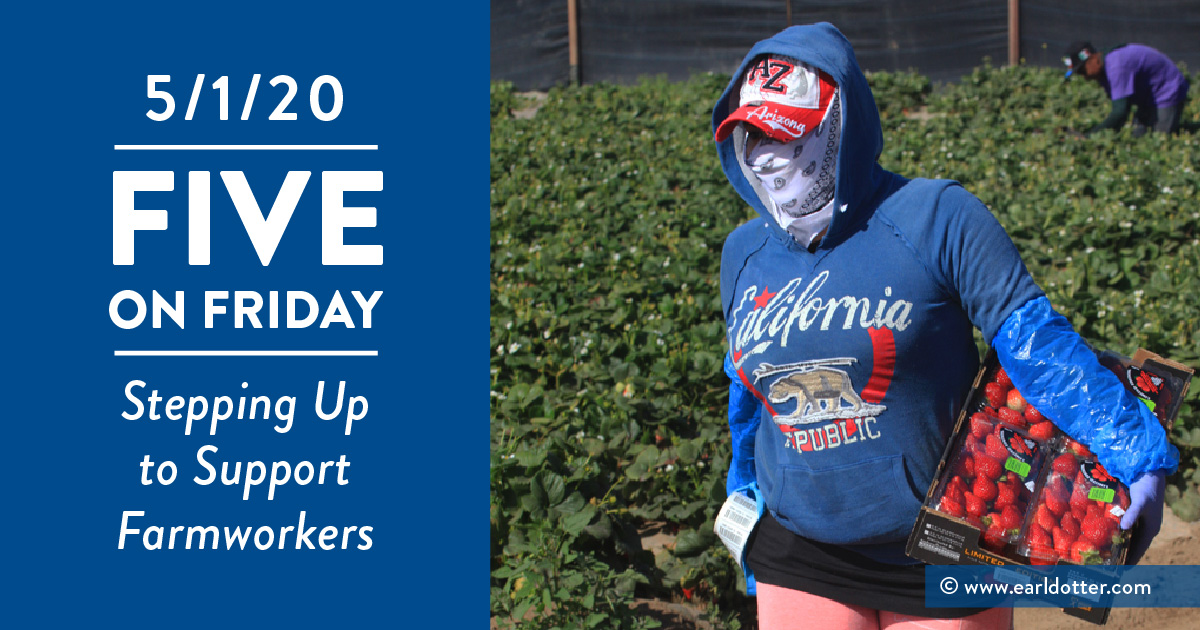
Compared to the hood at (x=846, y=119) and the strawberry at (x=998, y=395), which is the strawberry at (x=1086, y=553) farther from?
the hood at (x=846, y=119)

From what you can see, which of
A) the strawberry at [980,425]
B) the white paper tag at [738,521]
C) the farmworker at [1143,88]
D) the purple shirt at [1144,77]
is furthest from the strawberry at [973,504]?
the purple shirt at [1144,77]

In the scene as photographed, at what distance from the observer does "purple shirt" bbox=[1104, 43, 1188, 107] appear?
10289mm

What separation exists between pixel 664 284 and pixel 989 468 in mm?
4611

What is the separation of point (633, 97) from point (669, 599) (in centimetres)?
1006

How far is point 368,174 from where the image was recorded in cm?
326

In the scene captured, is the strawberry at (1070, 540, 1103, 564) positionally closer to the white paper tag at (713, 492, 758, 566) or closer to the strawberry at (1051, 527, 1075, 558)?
the strawberry at (1051, 527, 1075, 558)

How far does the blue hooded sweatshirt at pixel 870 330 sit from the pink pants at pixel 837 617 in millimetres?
126

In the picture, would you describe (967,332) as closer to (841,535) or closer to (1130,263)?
(841,535)

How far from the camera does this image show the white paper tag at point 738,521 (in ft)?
7.18

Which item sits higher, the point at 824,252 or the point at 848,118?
the point at 848,118

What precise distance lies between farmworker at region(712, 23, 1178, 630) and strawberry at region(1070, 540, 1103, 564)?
0.08 metres

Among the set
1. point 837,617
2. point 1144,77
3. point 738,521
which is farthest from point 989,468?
point 1144,77

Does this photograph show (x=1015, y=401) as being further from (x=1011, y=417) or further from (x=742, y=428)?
(x=742, y=428)

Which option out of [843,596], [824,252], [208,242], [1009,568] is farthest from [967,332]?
[208,242]
